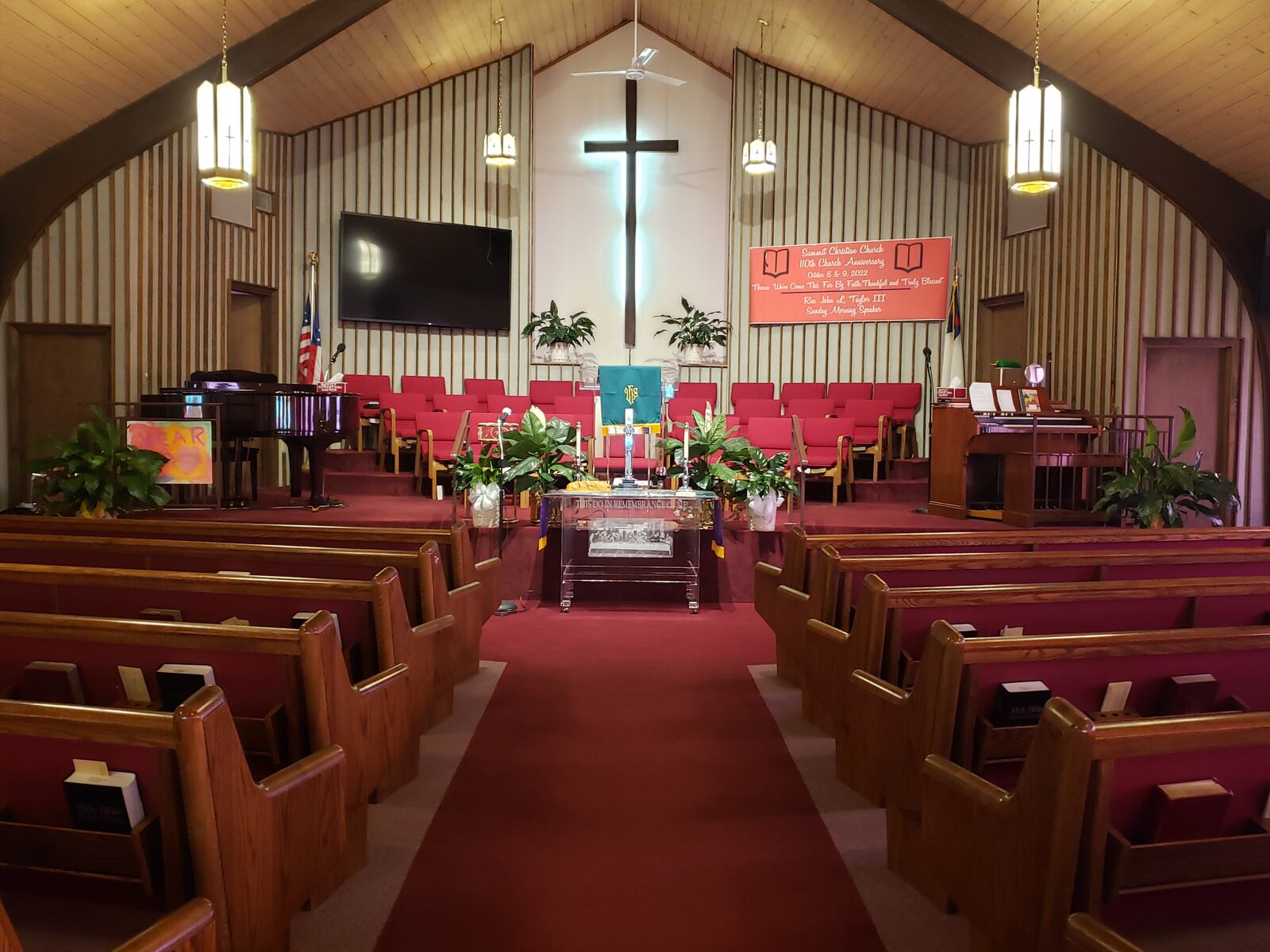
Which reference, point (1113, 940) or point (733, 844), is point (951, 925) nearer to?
point (733, 844)

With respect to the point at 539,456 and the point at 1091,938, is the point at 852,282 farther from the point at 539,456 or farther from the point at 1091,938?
the point at 1091,938

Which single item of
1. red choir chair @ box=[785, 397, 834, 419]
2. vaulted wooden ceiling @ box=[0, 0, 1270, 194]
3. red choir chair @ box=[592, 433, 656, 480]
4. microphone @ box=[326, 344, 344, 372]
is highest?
vaulted wooden ceiling @ box=[0, 0, 1270, 194]

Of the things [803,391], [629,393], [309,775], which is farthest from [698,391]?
[309,775]

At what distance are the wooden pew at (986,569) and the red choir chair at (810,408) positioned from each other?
20.3 ft

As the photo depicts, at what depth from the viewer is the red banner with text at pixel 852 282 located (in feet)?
33.2

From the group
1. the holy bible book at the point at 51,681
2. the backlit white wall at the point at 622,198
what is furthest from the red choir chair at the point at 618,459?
the holy bible book at the point at 51,681

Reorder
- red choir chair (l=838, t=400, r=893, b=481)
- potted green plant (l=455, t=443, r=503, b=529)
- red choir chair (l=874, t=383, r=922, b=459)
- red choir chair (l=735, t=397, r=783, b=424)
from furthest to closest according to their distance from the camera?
1. red choir chair (l=874, t=383, r=922, b=459)
2. red choir chair (l=735, t=397, r=783, b=424)
3. red choir chair (l=838, t=400, r=893, b=481)
4. potted green plant (l=455, t=443, r=503, b=529)

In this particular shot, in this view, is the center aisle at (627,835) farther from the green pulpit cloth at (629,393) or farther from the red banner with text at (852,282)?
the red banner with text at (852,282)

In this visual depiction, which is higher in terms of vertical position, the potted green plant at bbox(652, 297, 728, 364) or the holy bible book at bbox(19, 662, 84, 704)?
the potted green plant at bbox(652, 297, 728, 364)

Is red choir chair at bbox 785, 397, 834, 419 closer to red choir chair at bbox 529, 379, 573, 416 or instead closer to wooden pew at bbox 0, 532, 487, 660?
red choir chair at bbox 529, 379, 573, 416

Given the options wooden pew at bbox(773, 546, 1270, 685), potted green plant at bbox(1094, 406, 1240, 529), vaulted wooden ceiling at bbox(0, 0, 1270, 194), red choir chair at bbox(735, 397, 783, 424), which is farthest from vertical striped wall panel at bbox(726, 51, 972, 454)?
wooden pew at bbox(773, 546, 1270, 685)

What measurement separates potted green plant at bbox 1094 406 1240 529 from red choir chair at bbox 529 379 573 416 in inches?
211

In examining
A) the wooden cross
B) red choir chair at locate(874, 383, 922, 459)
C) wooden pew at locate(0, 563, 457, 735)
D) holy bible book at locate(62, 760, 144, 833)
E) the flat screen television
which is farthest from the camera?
the wooden cross

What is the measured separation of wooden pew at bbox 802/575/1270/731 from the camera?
206cm
